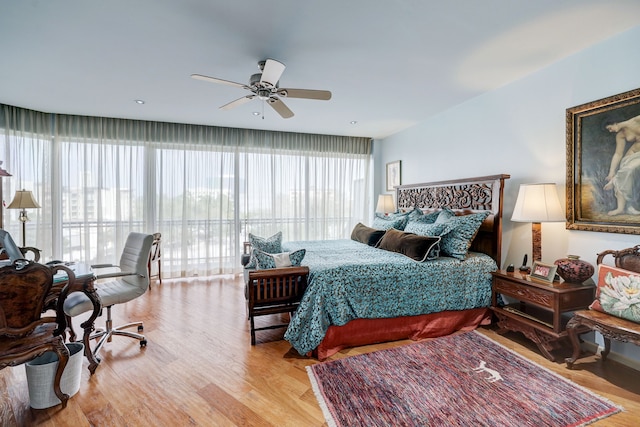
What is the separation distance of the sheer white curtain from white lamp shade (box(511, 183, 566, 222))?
3375mm

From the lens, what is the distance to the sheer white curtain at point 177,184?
Result: 4215mm

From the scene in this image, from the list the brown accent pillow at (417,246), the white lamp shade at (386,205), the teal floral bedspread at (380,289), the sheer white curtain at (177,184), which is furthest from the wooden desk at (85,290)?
the white lamp shade at (386,205)

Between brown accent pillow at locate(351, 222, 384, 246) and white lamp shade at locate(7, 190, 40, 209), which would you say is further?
brown accent pillow at locate(351, 222, 384, 246)

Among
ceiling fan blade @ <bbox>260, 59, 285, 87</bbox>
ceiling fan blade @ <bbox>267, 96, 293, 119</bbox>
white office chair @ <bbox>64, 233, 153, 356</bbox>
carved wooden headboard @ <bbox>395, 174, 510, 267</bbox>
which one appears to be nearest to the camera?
ceiling fan blade @ <bbox>260, 59, 285, 87</bbox>

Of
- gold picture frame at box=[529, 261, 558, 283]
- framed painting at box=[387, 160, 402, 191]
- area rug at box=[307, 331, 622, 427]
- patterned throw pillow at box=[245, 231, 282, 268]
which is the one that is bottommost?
area rug at box=[307, 331, 622, 427]

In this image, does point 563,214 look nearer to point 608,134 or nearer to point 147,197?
point 608,134

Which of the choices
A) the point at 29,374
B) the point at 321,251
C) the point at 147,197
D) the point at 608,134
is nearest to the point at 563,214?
the point at 608,134

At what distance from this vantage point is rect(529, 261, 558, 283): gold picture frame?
2480 mm

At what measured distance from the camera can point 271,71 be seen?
2.31 m

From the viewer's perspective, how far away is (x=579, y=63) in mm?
2592

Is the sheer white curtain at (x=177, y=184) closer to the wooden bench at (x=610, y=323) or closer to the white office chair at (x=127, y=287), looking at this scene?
the white office chair at (x=127, y=287)

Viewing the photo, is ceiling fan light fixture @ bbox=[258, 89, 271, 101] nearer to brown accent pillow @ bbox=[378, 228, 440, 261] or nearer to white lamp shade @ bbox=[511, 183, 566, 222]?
brown accent pillow @ bbox=[378, 228, 440, 261]

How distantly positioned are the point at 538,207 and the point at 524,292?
2.53 ft

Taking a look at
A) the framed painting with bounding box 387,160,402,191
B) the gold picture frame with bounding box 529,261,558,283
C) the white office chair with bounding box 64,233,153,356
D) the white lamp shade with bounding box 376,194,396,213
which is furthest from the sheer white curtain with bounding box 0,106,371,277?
the gold picture frame with bounding box 529,261,558,283
